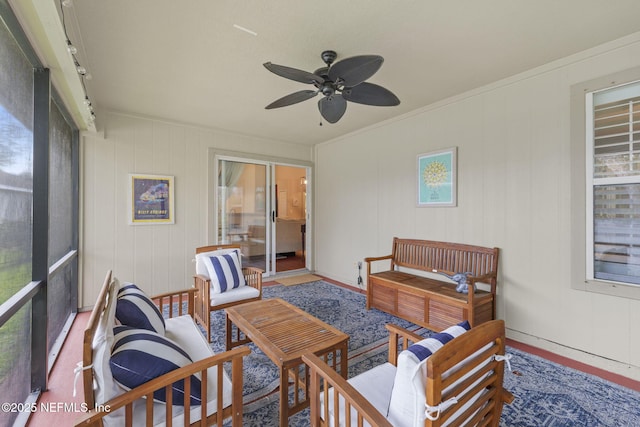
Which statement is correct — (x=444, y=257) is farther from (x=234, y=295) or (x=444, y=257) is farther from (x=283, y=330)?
(x=234, y=295)

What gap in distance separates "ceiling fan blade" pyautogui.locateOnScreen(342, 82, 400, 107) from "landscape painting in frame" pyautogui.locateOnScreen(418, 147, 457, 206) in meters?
1.41

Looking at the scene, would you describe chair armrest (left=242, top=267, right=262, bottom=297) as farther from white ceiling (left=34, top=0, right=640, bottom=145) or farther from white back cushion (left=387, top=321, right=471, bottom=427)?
white back cushion (left=387, top=321, right=471, bottom=427)

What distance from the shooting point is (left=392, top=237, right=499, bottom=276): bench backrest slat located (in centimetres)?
308

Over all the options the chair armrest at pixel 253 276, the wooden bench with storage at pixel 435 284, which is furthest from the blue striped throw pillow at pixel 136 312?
the wooden bench with storage at pixel 435 284

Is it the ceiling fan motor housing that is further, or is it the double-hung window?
the ceiling fan motor housing

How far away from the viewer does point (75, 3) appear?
1837mm

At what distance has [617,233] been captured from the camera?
2348mm

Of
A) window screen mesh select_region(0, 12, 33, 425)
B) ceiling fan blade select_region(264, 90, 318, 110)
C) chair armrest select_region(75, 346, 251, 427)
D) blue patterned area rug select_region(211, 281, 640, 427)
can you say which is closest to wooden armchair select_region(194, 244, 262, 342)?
blue patterned area rug select_region(211, 281, 640, 427)

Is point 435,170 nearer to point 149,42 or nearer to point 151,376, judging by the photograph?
point 149,42

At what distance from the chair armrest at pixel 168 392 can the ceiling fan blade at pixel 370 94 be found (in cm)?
208

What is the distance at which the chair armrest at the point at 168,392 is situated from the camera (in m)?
1.08

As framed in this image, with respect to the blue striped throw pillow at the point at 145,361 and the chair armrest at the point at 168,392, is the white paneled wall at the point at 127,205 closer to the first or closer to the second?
the blue striped throw pillow at the point at 145,361

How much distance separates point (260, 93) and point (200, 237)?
2.49 metres

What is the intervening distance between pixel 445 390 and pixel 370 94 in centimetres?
214
